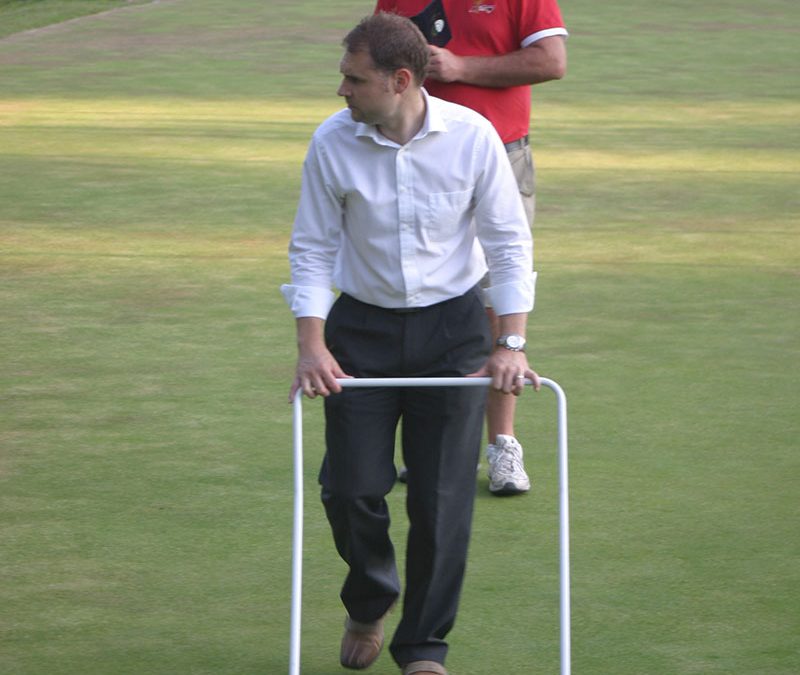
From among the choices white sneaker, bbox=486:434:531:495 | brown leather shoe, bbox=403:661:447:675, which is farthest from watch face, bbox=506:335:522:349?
white sneaker, bbox=486:434:531:495

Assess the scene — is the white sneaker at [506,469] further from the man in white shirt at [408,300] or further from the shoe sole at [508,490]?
the man in white shirt at [408,300]

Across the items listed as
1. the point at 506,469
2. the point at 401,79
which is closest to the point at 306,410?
the point at 506,469

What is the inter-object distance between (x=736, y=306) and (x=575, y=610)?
3.70m

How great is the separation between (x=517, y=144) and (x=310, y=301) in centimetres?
170

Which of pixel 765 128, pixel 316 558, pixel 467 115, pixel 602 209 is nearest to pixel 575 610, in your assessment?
pixel 316 558

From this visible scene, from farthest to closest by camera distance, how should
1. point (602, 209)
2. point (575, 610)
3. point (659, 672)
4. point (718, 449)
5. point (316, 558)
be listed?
point (602, 209)
point (718, 449)
point (316, 558)
point (575, 610)
point (659, 672)

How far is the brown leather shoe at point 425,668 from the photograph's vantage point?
141 inches

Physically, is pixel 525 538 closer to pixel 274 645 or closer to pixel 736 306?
pixel 274 645

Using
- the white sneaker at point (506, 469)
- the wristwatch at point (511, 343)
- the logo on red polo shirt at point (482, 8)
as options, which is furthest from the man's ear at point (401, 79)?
the white sneaker at point (506, 469)

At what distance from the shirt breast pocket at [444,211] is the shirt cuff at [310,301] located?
0.28m

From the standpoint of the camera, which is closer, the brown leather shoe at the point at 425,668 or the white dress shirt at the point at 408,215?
the white dress shirt at the point at 408,215

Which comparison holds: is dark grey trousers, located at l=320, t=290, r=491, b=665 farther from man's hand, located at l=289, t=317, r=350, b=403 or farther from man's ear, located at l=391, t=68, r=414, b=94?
man's ear, located at l=391, t=68, r=414, b=94

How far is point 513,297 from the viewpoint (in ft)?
11.3

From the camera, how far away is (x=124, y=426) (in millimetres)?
5691
